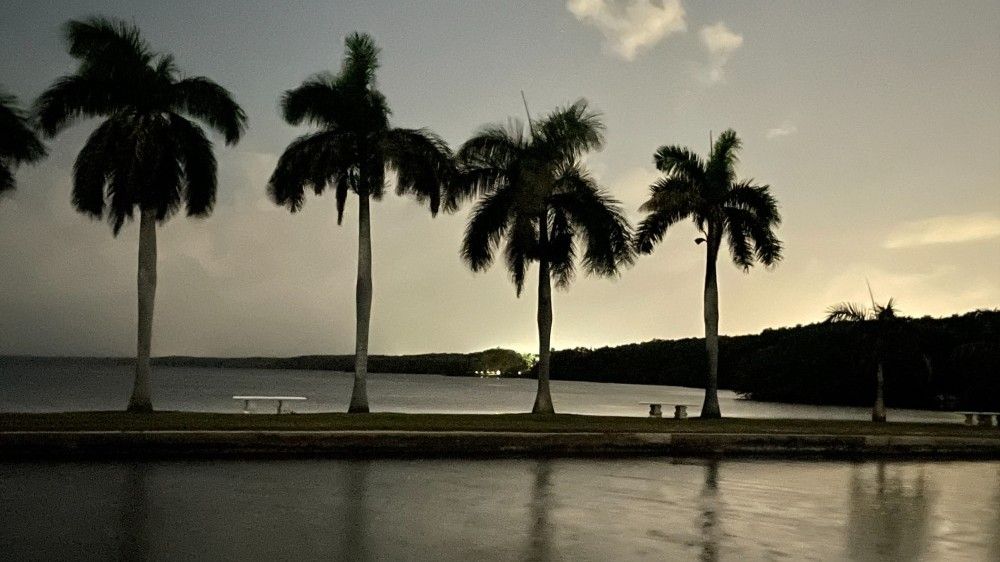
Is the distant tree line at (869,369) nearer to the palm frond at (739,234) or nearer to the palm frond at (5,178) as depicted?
the palm frond at (739,234)

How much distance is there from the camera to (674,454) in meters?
21.1

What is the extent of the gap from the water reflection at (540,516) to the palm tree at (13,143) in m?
15.7

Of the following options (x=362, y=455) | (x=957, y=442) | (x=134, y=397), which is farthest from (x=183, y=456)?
(x=957, y=442)

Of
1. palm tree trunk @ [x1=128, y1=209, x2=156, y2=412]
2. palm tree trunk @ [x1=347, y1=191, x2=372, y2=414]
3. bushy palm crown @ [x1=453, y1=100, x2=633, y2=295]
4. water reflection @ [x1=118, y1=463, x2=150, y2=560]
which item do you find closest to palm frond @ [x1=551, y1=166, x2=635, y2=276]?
bushy palm crown @ [x1=453, y1=100, x2=633, y2=295]

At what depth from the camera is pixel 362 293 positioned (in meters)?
28.5

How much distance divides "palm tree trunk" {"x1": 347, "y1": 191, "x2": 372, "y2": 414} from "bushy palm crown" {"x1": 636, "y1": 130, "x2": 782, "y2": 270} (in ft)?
28.8

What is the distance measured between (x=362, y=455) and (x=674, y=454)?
681 centimetres

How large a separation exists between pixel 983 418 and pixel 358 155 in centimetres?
2490

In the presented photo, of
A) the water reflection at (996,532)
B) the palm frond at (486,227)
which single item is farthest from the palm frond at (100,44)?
the water reflection at (996,532)

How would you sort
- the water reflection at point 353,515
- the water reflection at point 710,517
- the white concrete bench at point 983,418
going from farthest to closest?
the white concrete bench at point 983,418, the water reflection at point 710,517, the water reflection at point 353,515

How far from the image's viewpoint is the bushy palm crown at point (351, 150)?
27516mm

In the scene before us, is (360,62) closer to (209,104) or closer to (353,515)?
(209,104)

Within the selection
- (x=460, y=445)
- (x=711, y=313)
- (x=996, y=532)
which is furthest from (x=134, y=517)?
(x=711, y=313)

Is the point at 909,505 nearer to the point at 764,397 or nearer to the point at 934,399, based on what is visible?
the point at 934,399
